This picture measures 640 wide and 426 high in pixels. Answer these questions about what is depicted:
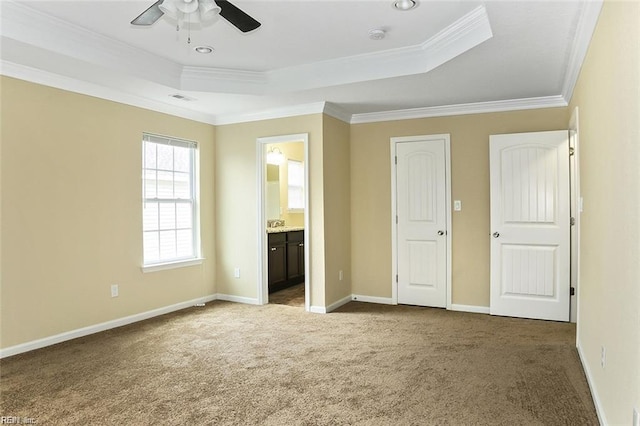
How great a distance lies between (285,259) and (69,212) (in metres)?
3.04

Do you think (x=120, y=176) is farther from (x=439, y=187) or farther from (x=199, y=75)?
(x=439, y=187)

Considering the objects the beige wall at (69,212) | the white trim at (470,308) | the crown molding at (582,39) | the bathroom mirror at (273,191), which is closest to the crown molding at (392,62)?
the crown molding at (582,39)

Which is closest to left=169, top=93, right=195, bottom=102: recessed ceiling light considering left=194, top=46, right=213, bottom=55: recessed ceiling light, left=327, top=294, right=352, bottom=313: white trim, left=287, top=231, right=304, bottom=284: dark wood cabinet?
left=194, top=46, right=213, bottom=55: recessed ceiling light

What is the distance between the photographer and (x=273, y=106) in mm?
4953

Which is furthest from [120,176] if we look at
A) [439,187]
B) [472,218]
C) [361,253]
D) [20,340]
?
[472,218]

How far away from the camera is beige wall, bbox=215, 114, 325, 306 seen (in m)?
4.97

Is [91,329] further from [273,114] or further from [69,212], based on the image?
[273,114]

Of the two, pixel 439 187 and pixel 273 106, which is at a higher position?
pixel 273 106

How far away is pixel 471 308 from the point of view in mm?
4992

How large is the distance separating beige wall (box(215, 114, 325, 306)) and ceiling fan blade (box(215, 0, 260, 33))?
2.43 metres

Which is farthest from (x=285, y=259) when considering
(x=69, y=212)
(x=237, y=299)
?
(x=69, y=212)

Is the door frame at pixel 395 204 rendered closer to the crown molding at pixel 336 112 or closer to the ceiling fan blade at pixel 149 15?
the crown molding at pixel 336 112

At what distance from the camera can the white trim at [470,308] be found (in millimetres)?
4926

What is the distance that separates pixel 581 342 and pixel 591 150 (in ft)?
5.08
